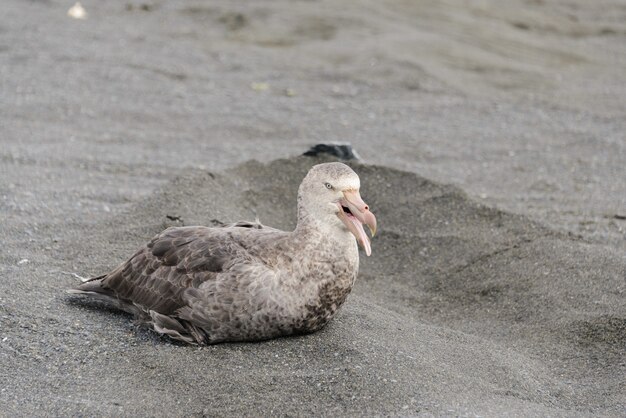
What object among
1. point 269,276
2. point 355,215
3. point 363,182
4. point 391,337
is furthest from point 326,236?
point 363,182

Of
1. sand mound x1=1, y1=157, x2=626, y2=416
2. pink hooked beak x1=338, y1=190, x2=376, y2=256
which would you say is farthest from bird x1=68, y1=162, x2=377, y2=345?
sand mound x1=1, y1=157, x2=626, y2=416

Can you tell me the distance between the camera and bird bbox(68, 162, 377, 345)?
477 cm

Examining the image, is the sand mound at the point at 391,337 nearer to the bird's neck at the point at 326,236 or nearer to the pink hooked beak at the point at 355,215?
the bird's neck at the point at 326,236

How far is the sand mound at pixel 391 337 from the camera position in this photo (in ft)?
14.7

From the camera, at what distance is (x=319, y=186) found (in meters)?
4.88

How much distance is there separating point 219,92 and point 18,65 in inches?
87.5

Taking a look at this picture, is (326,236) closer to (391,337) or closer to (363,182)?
(391,337)

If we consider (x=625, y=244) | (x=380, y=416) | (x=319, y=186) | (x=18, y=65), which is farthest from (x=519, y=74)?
(x=380, y=416)

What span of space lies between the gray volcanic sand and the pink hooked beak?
22.6 inches

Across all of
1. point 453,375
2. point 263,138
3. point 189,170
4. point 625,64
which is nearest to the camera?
point 453,375

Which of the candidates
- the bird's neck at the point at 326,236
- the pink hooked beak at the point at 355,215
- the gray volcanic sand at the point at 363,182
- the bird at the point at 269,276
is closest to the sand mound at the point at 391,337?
the gray volcanic sand at the point at 363,182

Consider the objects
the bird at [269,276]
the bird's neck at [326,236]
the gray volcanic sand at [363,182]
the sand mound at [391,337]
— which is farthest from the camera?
the bird's neck at [326,236]

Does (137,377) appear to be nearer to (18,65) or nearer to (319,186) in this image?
(319,186)

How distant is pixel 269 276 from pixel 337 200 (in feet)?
1.72
